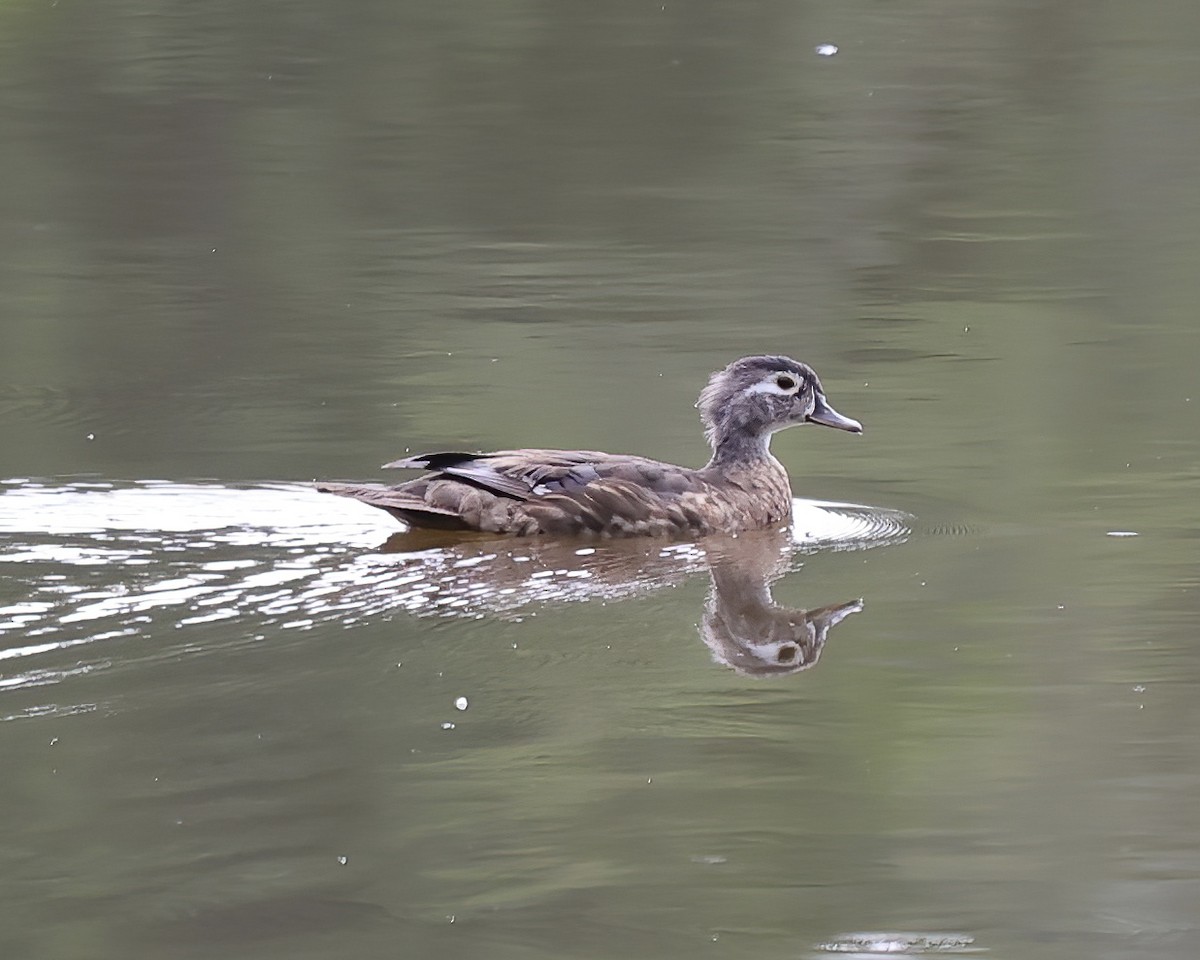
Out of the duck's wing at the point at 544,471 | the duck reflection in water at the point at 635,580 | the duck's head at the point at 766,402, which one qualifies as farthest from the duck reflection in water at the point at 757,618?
the duck's head at the point at 766,402

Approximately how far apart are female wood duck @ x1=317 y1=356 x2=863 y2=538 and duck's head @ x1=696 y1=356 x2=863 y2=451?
294 mm

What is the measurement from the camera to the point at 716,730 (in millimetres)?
7113

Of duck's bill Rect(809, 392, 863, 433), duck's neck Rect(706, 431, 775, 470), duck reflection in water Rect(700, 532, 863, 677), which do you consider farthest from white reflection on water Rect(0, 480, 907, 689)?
duck's bill Rect(809, 392, 863, 433)

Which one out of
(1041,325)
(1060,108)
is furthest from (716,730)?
(1060,108)

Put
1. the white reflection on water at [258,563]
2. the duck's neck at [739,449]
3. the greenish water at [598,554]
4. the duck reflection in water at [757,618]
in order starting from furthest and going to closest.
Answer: the duck's neck at [739,449]
the white reflection on water at [258,563]
the duck reflection in water at [757,618]
the greenish water at [598,554]

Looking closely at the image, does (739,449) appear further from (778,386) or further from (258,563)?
(258,563)

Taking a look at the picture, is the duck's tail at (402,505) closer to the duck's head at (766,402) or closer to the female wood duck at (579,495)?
the female wood duck at (579,495)

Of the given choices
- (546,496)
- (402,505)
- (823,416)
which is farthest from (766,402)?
(402,505)

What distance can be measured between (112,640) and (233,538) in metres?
1.67

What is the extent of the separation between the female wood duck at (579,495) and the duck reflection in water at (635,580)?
8 cm

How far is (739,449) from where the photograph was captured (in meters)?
10.9

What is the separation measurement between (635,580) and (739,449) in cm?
178

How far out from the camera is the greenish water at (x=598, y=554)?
5891 mm

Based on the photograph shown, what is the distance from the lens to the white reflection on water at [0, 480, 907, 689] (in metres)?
8.29
